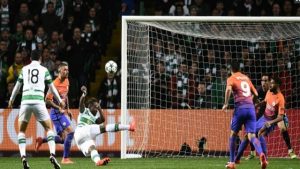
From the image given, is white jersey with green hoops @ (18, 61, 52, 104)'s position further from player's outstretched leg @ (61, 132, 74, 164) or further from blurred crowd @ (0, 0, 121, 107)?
blurred crowd @ (0, 0, 121, 107)

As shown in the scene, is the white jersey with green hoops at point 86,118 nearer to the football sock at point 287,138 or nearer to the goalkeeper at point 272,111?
the goalkeeper at point 272,111

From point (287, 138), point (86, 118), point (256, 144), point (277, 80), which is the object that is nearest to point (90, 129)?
point (86, 118)

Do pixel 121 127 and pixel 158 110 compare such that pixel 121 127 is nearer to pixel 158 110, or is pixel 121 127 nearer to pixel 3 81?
pixel 158 110

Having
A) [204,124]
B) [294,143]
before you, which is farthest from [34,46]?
[294,143]

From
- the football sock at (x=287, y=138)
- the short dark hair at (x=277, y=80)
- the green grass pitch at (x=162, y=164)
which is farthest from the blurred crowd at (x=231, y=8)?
the green grass pitch at (x=162, y=164)

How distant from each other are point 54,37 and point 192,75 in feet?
14.4

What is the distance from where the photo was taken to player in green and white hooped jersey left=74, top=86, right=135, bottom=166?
16.9 metres

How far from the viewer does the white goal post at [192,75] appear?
2195 cm

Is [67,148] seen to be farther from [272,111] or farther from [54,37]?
[54,37]

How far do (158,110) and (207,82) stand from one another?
4.55ft

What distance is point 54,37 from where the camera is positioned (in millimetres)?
24766

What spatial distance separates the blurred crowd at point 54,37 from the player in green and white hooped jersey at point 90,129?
5566mm

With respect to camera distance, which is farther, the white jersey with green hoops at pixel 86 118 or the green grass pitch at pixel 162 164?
the white jersey with green hoops at pixel 86 118

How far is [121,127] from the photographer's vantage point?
1777cm
